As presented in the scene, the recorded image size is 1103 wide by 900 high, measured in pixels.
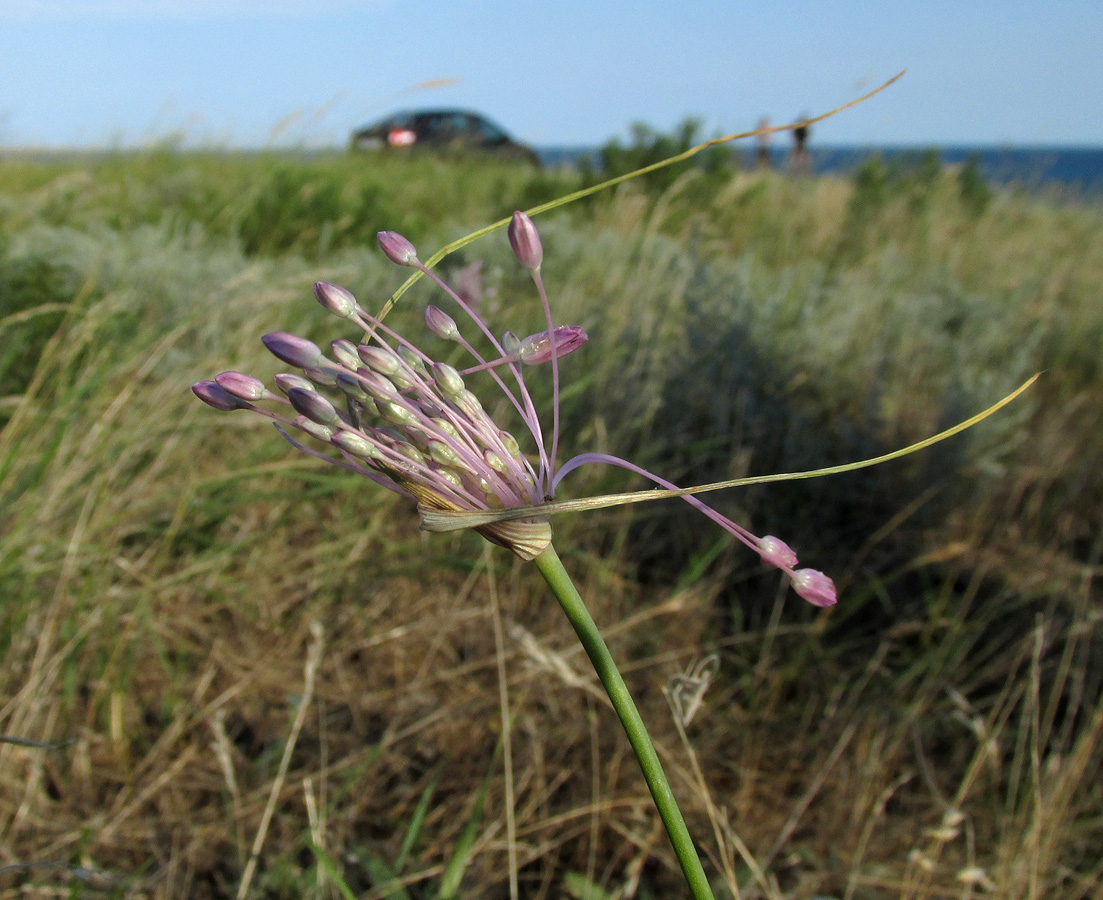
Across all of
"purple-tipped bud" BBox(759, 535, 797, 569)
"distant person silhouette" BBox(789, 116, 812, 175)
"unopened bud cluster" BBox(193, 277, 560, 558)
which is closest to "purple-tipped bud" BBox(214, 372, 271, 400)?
"unopened bud cluster" BBox(193, 277, 560, 558)

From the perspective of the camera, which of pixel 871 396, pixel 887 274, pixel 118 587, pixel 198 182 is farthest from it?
pixel 198 182

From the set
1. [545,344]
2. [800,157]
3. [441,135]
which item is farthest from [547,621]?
[441,135]

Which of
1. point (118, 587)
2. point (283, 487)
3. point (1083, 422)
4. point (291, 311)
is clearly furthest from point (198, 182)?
point (1083, 422)

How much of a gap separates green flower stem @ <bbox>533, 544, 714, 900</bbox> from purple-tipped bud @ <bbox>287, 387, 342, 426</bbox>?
0.16 m

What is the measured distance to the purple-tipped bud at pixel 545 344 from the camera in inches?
24.3

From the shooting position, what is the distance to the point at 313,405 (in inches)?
21.4

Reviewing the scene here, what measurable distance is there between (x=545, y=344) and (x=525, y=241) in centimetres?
8

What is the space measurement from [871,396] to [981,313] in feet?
4.22

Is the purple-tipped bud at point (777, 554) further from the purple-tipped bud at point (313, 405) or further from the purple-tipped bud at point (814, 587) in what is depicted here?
the purple-tipped bud at point (313, 405)

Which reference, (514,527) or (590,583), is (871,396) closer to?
(590,583)

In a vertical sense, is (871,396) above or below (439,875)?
above

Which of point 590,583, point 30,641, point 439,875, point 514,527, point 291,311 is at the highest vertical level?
point 514,527

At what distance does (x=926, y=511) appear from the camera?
3.08 m

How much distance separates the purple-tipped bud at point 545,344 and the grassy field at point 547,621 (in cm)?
31
